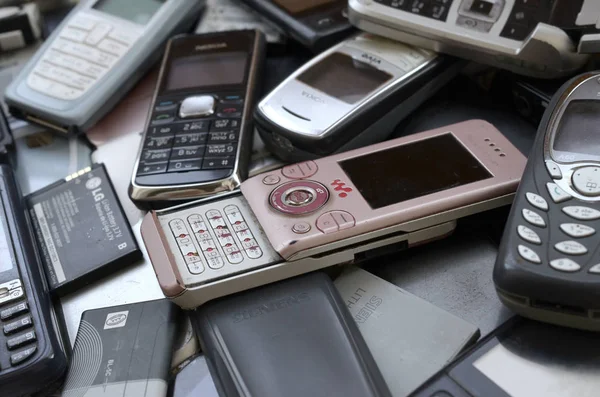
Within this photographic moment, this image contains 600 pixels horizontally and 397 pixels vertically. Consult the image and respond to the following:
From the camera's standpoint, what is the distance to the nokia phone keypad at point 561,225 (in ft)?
1.40

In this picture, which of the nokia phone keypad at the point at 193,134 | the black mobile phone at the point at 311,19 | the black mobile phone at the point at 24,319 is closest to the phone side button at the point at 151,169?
the nokia phone keypad at the point at 193,134

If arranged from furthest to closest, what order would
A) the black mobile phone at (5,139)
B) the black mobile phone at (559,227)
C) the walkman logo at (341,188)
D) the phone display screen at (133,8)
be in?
1. the phone display screen at (133,8)
2. the black mobile phone at (5,139)
3. the walkman logo at (341,188)
4. the black mobile phone at (559,227)

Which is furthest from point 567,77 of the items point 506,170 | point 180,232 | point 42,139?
point 42,139

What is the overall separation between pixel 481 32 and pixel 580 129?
150 millimetres

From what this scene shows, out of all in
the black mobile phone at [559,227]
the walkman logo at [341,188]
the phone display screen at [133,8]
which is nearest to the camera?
the black mobile phone at [559,227]

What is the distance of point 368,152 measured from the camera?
0.56 m

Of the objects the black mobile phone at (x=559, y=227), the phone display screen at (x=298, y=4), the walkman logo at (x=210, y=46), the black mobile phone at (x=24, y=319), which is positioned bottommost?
the black mobile phone at (x=24, y=319)

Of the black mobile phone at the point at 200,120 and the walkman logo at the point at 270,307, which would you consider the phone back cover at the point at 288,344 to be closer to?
the walkman logo at the point at 270,307

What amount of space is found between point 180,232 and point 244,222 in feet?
0.16

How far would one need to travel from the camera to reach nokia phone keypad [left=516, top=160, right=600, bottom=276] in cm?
43

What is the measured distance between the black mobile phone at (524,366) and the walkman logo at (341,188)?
5.7 inches

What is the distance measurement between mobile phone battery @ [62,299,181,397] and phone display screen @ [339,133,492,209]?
0.17 m

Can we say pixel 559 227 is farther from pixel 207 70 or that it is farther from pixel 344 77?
pixel 207 70

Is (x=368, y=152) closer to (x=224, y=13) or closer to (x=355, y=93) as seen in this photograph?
(x=355, y=93)
